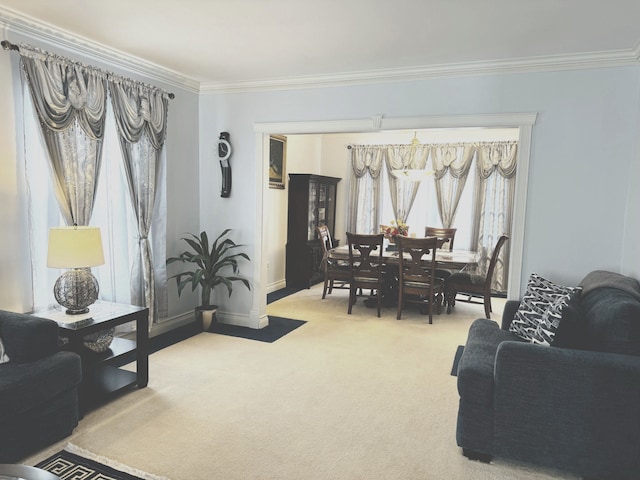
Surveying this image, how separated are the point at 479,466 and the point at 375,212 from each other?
5566 millimetres

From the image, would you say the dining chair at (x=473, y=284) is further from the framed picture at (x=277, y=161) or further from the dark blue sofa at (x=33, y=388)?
the dark blue sofa at (x=33, y=388)

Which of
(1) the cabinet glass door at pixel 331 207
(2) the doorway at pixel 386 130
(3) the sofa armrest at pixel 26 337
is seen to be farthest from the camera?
(1) the cabinet glass door at pixel 331 207

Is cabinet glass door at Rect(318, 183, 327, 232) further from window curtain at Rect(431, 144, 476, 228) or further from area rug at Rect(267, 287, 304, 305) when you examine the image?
window curtain at Rect(431, 144, 476, 228)

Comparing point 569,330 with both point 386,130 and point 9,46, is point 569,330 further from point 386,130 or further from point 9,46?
point 9,46

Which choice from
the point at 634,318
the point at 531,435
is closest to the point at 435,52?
the point at 634,318

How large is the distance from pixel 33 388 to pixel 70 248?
2.98ft

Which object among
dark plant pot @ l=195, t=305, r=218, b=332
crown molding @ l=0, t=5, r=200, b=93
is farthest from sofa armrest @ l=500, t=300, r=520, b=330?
crown molding @ l=0, t=5, r=200, b=93

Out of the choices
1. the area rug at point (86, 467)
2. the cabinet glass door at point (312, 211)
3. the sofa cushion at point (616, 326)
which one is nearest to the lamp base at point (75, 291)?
the area rug at point (86, 467)

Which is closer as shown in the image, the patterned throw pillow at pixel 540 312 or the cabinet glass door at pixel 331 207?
the patterned throw pillow at pixel 540 312

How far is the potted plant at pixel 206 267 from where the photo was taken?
4605 mm

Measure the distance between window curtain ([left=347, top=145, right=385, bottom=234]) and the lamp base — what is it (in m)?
5.32

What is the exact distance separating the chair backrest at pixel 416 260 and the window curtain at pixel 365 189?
2477 millimetres

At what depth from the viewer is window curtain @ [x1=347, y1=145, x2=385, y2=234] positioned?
7.73 m

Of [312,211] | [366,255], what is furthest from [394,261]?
[312,211]
